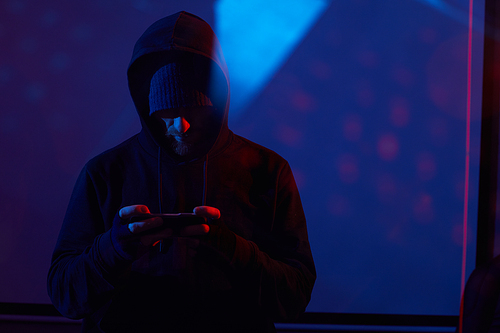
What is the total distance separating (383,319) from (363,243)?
0.36 metres

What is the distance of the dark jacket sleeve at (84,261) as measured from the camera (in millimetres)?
622

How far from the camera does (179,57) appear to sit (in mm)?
798

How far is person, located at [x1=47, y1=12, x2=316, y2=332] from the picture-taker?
26.1 inches

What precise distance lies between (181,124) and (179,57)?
0.21 meters

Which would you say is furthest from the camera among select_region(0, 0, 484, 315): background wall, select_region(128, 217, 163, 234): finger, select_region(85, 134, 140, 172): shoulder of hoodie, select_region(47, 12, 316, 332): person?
select_region(0, 0, 484, 315): background wall

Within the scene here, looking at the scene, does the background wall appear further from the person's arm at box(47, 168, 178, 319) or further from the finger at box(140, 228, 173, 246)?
the finger at box(140, 228, 173, 246)

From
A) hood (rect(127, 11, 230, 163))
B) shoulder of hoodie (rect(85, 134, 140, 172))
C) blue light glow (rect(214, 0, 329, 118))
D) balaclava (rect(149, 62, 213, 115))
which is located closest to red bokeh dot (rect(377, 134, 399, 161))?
blue light glow (rect(214, 0, 329, 118))

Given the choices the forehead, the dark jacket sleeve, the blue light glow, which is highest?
the blue light glow

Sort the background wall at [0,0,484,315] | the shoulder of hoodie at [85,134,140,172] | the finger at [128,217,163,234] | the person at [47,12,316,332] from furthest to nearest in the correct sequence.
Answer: the background wall at [0,0,484,315] < the shoulder of hoodie at [85,134,140,172] < the person at [47,12,316,332] < the finger at [128,217,163,234]

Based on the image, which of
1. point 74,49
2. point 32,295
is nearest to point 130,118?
point 74,49

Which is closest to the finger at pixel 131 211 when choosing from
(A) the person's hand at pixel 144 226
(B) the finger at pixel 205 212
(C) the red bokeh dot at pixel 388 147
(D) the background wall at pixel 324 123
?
(A) the person's hand at pixel 144 226

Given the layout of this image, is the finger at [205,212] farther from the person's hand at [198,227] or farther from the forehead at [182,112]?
the forehead at [182,112]

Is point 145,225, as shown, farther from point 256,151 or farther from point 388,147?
point 388,147

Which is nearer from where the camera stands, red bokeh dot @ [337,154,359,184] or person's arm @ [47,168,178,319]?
person's arm @ [47,168,178,319]
